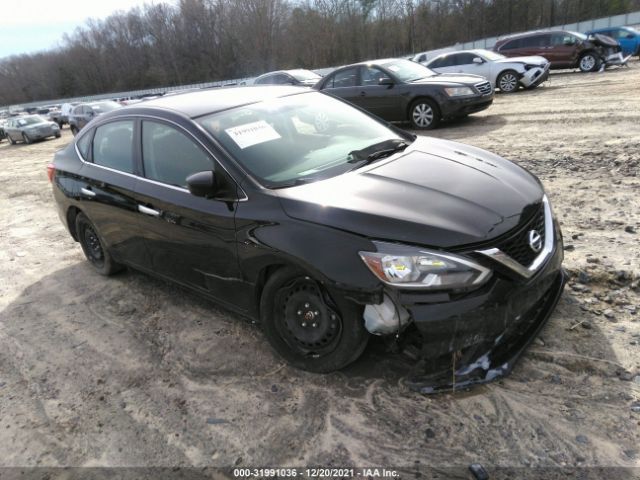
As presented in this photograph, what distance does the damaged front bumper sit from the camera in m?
2.50

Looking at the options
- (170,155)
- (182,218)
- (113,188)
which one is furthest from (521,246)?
(113,188)

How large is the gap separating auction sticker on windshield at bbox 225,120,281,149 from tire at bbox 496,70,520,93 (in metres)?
13.8

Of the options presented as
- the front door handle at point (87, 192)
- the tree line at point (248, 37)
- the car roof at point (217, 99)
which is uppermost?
the tree line at point (248, 37)

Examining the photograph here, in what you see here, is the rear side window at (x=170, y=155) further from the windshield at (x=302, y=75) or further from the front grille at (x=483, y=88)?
the windshield at (x=302, y=75)

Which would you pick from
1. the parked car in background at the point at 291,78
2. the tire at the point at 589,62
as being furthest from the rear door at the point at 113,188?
the tire at the point at 589,62

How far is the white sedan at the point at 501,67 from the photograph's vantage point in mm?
14914

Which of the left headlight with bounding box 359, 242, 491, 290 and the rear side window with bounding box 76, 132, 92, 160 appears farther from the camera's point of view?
the rear side window with bounding box 76, 132, 92, 160

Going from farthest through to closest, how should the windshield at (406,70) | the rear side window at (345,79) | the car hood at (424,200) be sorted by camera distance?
the rear side window at (345,79)
the windshield at (406,70)
the car hood at (424,200)

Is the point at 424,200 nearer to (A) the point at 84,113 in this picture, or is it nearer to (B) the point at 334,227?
(B) the point at 334,227

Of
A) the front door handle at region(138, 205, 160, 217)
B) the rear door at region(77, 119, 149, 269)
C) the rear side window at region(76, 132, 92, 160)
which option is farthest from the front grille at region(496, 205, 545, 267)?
the rear side window at region(76, 132, 92, 160)

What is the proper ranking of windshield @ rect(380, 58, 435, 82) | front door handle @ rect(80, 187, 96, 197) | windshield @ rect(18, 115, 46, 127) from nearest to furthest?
front door handle @ rect(80, 187, 96, 197) < windshield @ rect(380, 58, 435, 82) < windshield @ rect(18, 115, 46, 127)

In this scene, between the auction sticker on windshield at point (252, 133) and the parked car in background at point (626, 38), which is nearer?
the auction sticker on windshield at point (252, 133)

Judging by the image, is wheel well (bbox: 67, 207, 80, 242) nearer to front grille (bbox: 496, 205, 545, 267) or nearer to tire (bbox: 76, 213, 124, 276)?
tire (bbox: 76, 213, 124, 276)

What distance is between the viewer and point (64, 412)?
3041 millimetres
